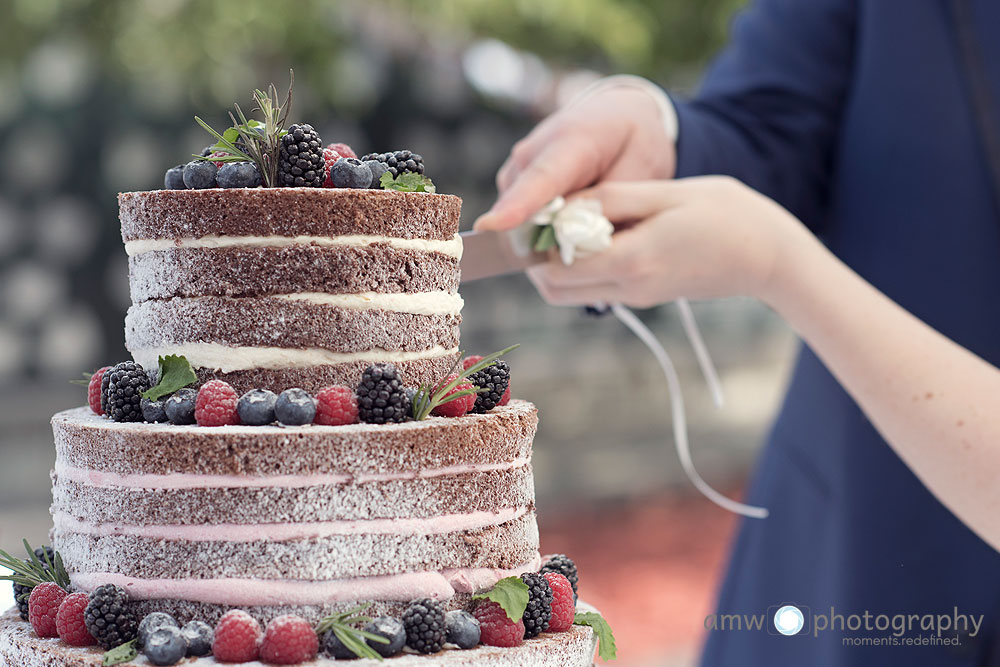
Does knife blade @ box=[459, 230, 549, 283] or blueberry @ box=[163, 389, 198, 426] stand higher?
knife blade @ box=[459, 230, 549, 283]

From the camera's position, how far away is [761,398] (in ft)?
25.1

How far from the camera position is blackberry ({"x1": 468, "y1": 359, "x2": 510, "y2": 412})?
1.29m

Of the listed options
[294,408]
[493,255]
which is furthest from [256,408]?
[493,255]

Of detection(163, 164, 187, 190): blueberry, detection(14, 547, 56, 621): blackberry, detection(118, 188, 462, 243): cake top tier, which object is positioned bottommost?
detection(14, 547, 56, 621): blackberry

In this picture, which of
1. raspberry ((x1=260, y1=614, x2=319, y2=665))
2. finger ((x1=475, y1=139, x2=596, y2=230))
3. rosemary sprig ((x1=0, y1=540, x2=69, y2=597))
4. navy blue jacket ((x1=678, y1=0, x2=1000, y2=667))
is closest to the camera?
raspberry ((x1=260, y1=614, x2=319, y2=665))

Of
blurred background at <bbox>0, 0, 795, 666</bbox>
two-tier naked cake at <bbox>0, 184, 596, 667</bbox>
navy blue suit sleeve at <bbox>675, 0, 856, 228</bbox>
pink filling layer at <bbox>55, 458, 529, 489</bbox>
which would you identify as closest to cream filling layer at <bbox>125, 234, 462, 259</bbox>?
Answer: two-tier naked cake at <bbox>0, 184, 596, 667</bbox>

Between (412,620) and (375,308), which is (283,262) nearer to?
(375,308)

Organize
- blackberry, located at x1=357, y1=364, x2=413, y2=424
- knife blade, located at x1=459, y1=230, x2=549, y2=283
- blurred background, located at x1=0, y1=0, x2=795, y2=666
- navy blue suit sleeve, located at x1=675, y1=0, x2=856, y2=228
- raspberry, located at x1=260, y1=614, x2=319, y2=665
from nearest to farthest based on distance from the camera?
raspberry, located at x1=260, y1=614, x2=319, y2=665
blackberry, located at x1=357, y1=364, x2=413, y2=424
knife blade, located at x1=459, y1=230, x2=549, y2=283
navy blue suit sleeve, located at x1=675, y1=0, x2=856, y2=228
blurred background, located at x1=0, y1=0, x2=795, y2=666

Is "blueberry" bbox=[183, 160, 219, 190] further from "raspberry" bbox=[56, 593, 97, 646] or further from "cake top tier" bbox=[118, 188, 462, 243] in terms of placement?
"raspberry" bbox=[56, 593, 97, 646]

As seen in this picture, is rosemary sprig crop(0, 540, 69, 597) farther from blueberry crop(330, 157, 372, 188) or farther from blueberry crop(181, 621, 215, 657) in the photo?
blueberry crop(330, 157, 372, 188)

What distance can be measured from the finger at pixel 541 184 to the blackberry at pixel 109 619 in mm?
775

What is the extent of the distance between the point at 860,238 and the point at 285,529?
165 cm

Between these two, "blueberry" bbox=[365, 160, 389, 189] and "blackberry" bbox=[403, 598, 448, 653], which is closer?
"blackberry" bbox=[403, 598, 448, 653]

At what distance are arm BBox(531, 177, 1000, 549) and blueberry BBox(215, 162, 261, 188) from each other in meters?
0.65
